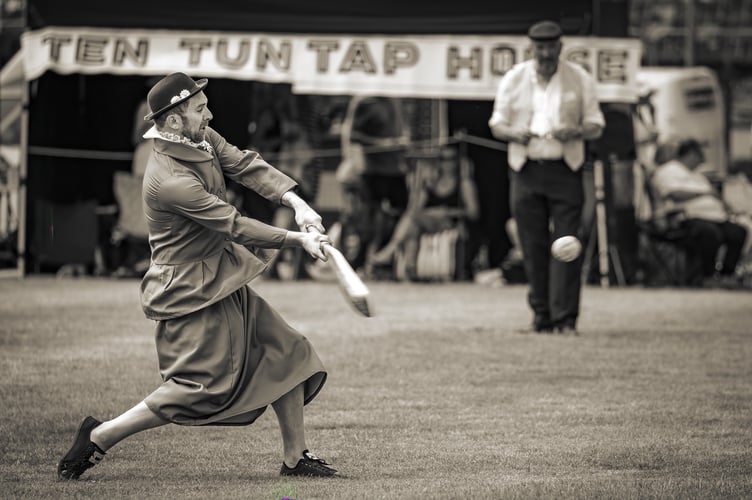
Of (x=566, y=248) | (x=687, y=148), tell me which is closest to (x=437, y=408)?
(x=566, y=248)

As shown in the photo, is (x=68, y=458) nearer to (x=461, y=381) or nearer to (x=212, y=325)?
(x=212, y=325)

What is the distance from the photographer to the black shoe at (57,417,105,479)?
6574 mm

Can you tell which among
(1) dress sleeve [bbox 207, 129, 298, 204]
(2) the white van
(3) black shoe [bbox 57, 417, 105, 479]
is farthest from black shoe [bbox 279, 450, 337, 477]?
(2) the white van

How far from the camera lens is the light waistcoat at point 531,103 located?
41.0 ft

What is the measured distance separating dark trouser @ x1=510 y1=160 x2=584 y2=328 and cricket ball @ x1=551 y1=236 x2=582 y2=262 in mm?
402

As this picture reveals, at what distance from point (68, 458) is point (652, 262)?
13.0m

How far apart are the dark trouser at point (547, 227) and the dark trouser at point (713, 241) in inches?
225

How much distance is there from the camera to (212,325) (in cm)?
654

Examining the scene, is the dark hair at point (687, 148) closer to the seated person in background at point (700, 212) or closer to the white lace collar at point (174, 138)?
the seated person in background at point (700, 212)

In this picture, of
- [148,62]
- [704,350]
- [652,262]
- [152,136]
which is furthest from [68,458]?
[652,262]

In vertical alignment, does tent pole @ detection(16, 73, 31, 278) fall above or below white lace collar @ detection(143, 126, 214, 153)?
below

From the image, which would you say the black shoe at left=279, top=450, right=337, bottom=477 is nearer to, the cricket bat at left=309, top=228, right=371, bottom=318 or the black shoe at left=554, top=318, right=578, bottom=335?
the cricket bat at left=309, top=228, right=371, bottom=318

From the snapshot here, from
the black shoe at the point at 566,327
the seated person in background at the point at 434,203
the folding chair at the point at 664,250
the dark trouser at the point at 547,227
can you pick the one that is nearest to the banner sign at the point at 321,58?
the seated person in background at the point at 434,203

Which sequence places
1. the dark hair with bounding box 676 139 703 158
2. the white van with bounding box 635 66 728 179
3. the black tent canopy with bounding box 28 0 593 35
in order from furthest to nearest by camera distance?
the white van with bounding box 635 66 728 179 < the dark hair with bounding box 676 139 703 158 < the black tent canopy with bounding box 28 0 593 35
